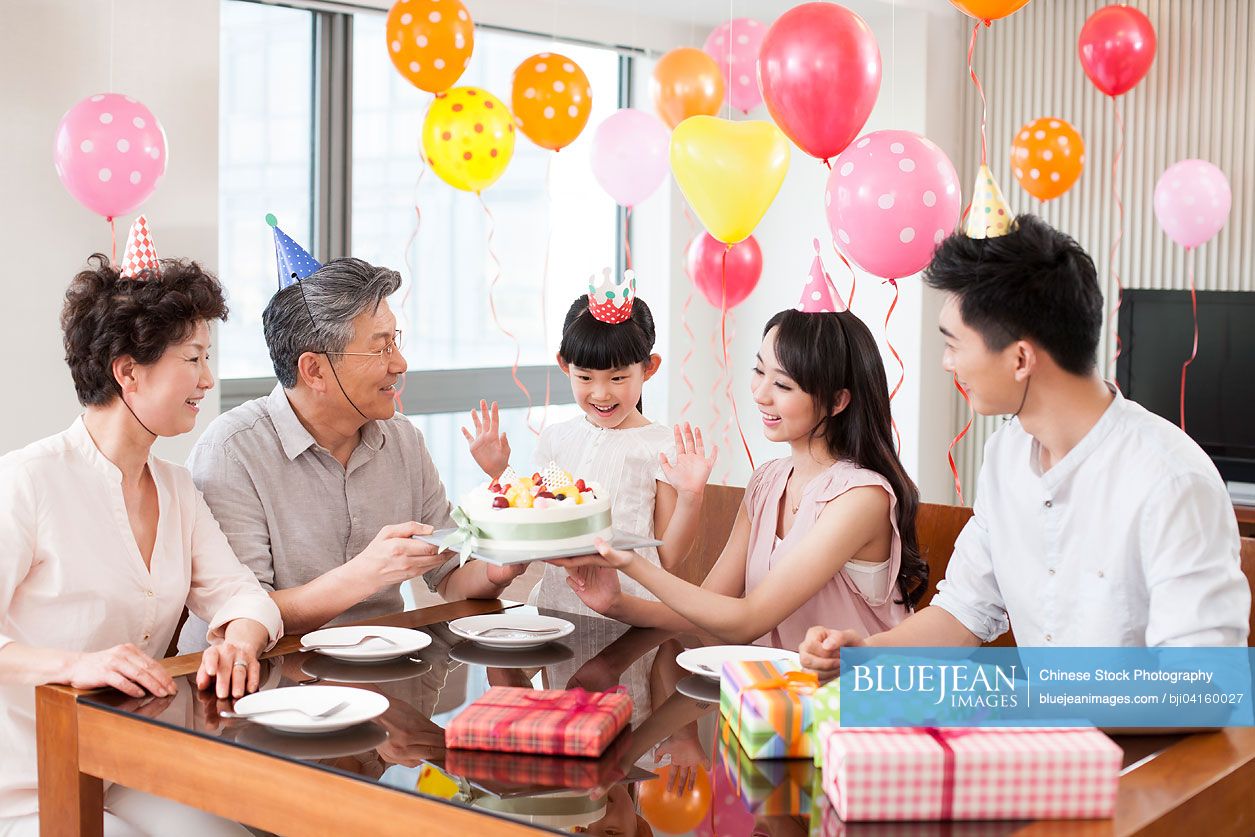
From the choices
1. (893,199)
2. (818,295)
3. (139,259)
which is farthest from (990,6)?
(139,259)

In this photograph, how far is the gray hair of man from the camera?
7.99ft

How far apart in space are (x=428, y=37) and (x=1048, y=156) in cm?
248

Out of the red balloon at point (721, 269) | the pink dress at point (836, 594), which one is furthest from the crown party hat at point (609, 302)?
the red balloon at point (721, 269)

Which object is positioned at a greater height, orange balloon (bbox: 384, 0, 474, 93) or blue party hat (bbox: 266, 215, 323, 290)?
orange balloon (bbox: 384, 0, 474, 93)

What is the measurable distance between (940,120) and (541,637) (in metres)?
4.48

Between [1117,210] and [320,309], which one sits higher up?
[1117,210]

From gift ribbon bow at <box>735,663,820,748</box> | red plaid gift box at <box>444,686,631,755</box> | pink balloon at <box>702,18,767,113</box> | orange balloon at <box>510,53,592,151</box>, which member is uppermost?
pink balloon at <box>702,18,767,113</box>

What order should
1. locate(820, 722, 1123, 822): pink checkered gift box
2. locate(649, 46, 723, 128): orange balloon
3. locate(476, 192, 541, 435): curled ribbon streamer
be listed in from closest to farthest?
locate(820, 722, 1123, 822): pink checkered gift box, locate(649, 46, 723, 128): orange balloon, locate(476, 192, 541, 435): curled ribbon streamer

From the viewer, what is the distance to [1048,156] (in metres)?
4.91

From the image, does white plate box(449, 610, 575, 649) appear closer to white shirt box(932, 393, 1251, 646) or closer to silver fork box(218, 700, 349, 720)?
silver fork box(218, 700, 349, 720)

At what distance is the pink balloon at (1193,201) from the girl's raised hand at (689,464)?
3099mm

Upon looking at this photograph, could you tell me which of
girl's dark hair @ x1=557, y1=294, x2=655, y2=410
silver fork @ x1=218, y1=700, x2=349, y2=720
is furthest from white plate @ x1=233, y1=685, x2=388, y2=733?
Result: girl's dark hair @ x1=557, y1=294, x2=655, y2=410

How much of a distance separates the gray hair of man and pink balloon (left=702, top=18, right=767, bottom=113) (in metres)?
2.62

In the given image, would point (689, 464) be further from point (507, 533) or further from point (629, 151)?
point (629, 151)
